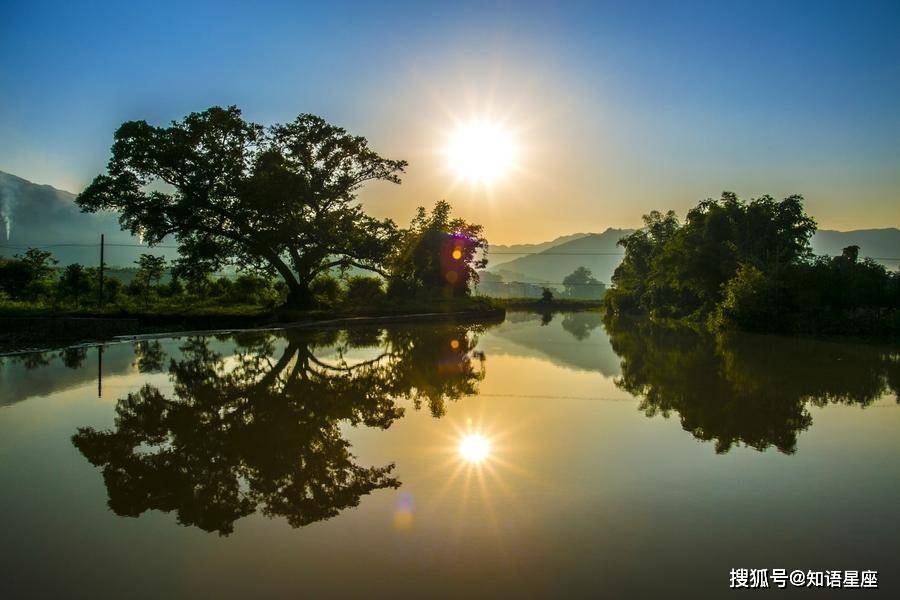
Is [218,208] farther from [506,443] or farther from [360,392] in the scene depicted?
[506,443]

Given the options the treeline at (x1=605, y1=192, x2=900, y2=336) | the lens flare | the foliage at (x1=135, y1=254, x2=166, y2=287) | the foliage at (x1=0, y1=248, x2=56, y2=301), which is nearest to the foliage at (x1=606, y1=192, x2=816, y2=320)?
the treeline at (x1=605, y1=192, x2=900, y2=336)

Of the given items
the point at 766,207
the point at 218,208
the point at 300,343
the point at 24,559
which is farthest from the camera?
the point at 766,207

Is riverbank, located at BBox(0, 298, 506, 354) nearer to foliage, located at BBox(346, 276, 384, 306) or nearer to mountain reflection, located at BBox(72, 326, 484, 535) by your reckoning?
foliage, located at BBox(346, 276, 384, 306)

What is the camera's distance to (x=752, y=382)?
13.4 meters

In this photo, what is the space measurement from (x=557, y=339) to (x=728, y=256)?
52.9ft

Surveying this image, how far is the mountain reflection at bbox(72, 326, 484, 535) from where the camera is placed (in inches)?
233

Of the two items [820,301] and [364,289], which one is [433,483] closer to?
[820,301]

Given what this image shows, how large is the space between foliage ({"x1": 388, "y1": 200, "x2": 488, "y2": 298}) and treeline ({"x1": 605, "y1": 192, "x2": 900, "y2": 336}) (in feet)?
48.0

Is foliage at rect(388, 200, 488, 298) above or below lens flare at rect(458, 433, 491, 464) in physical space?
above

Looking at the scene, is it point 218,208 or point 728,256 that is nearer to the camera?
point 218,208

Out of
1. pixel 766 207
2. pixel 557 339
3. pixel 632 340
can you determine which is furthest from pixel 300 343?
pixel 766 207

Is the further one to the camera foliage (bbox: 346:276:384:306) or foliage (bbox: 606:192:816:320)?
foliage (bbox: 346:276:384:306)

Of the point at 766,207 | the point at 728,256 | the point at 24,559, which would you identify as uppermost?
the point at 766,207

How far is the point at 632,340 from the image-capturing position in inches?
1038
